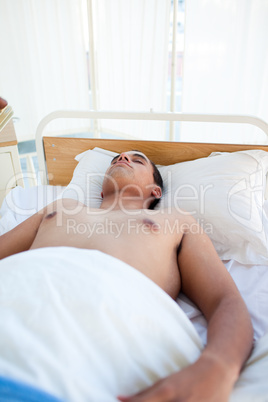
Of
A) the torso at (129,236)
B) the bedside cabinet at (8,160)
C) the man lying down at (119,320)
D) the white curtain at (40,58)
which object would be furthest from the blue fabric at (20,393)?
the white curtain at (40,58)

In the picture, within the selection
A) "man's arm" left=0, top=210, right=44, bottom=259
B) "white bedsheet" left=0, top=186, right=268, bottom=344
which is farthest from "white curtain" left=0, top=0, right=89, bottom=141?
"man's arm" left=0, top=210, right=44, bottom=259

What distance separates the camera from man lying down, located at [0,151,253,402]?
69cm

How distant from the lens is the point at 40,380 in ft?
2.14

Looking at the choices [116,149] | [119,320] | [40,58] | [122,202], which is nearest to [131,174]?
[122,202]

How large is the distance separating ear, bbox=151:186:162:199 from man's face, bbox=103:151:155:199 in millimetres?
19

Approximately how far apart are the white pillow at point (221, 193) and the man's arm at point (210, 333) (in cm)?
24

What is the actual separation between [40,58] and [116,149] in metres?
1.94

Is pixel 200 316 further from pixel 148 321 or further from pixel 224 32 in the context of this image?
pixel 224 32

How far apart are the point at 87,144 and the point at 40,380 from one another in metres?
1.48

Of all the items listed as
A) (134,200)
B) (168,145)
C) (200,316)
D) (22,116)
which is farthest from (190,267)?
(22,116)

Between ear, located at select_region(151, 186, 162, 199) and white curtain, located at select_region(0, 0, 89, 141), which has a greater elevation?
white curtain, located at select_region(0, 0, 89, 141)

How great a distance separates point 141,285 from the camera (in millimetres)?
889

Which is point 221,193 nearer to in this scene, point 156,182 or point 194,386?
point 156,182

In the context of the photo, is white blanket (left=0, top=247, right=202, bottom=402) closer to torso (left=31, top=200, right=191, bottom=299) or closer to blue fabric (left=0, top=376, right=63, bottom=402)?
blue fabric (left=0, top=376, right=63, bottom=402)
